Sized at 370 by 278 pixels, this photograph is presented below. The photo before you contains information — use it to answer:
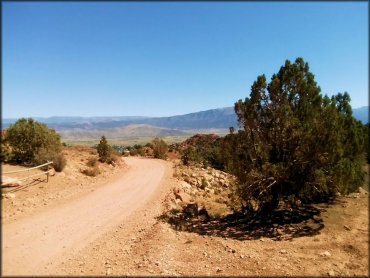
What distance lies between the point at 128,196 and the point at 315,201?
1164cm

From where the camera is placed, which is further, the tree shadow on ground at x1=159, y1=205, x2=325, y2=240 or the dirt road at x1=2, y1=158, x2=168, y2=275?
the tree shadow on ground at x1=159, y1=205, x2=325, y2=240

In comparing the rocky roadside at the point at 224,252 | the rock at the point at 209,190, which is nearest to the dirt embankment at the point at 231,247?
the rocky roadside at the point at 224,252

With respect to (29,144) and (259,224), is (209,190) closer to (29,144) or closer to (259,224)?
(259,224)

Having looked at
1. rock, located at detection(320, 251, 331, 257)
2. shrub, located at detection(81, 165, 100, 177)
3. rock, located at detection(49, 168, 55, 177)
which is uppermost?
rock, located at detection(49, 168, 55, 177)

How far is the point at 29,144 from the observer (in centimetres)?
1873

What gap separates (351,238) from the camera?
31.9 feet

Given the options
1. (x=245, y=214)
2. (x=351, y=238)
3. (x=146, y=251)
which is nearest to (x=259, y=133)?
(x=245, y=214)

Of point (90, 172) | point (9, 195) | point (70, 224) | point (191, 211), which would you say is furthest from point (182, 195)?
point (9, 195)

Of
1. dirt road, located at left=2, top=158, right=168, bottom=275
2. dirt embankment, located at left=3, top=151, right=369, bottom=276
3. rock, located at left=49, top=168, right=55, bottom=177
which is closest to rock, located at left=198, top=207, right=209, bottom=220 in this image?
dirt embankment, located at left=3, top=151, right=369, bottom=276

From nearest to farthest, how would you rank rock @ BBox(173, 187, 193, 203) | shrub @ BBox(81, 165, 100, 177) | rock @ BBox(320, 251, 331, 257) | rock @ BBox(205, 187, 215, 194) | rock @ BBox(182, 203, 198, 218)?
rock @ BBox(320, 251, 331, 257), rock @ BBox(182, 203, 198, 218), rock @ BBox(173, 187, 193, 203), shrub @ BBox(81, 165, 100, 177), rock @ BBox(205, 187, 215, 194)

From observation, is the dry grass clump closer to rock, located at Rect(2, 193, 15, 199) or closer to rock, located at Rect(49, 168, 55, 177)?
rock, located at Rect(49, 168, 55, 177)

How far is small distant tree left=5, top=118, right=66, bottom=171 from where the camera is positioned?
18000 millimetres

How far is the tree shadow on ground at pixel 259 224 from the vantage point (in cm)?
1102

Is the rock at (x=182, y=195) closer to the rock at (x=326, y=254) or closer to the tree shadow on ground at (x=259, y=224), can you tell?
the tree shadow on ground at (x=259, y=224)
